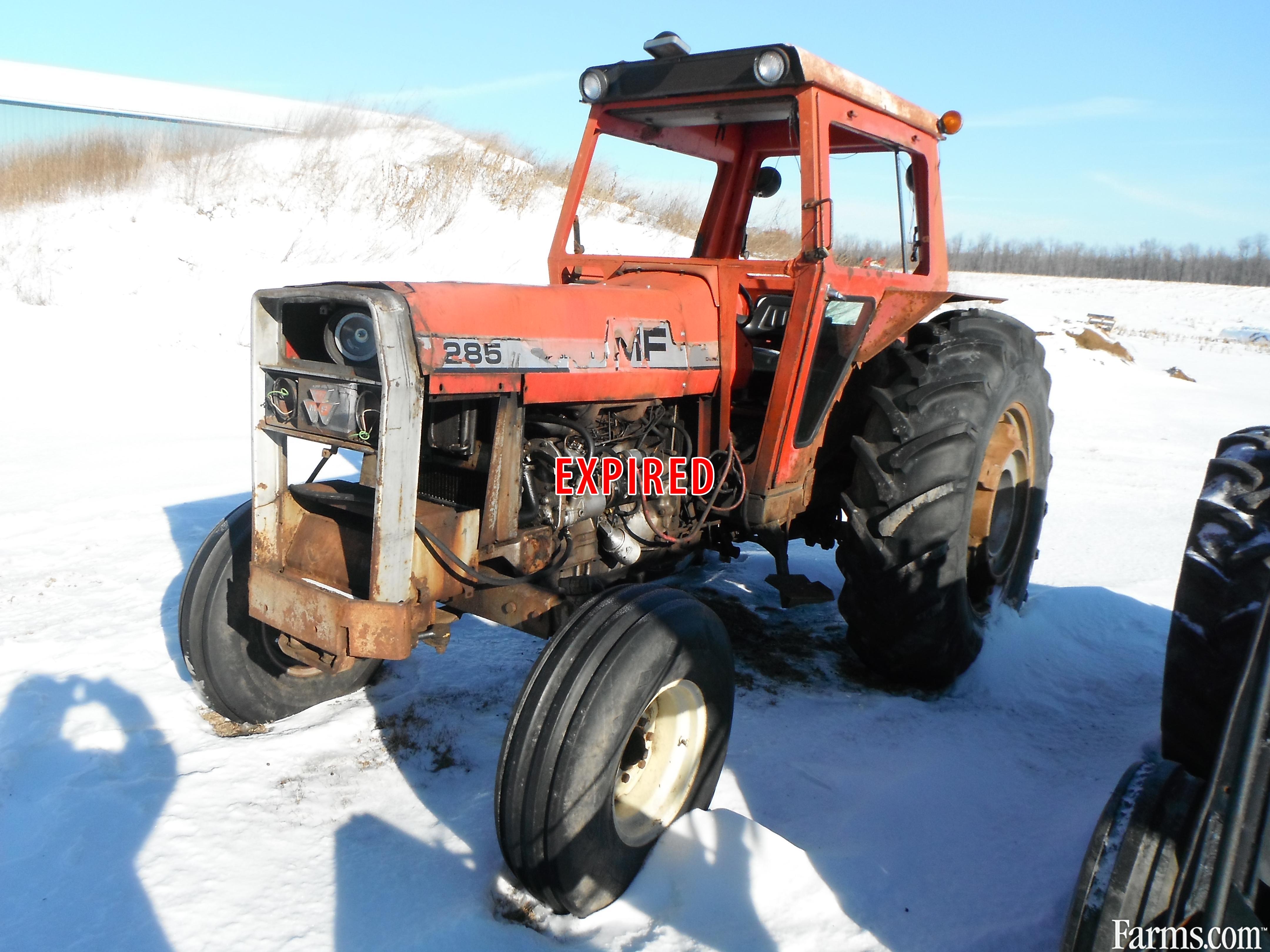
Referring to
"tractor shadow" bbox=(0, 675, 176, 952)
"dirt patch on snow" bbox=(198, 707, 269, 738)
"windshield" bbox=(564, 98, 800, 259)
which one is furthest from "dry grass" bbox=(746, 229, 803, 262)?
"tractor shadow" bbox=(0, 675, 176, 952)

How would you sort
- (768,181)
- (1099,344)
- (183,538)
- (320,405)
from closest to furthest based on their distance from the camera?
(320,405) → (768,181) → (183,538) → (1099,344)

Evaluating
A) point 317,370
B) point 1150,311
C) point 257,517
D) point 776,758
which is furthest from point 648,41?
point 1150,311

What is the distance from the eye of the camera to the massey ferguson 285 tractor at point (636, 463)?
2.36m

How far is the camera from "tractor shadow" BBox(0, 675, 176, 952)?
2207 mm

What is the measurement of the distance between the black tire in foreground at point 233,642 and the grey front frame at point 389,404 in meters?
0.66

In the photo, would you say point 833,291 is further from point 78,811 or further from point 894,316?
point 78,811

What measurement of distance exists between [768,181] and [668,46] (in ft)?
3.67

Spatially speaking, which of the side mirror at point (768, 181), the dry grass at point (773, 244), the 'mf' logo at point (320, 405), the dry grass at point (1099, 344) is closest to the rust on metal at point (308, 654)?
the 'mf' logo at point (320, 405)

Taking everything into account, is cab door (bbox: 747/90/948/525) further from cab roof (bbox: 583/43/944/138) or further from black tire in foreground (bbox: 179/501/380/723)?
black tire in foreground (bbox: 179/501/380/723)

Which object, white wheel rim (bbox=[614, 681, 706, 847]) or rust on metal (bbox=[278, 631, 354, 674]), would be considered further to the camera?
rust on metal (bbox=[278, 631, 354, 674])

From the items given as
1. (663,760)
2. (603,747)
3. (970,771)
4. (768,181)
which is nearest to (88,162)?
(768,181)

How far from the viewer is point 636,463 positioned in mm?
3113

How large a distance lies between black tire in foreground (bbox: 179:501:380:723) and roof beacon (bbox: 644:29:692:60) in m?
2.20

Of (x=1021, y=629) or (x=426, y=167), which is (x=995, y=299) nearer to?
(x=1021, y=629)
